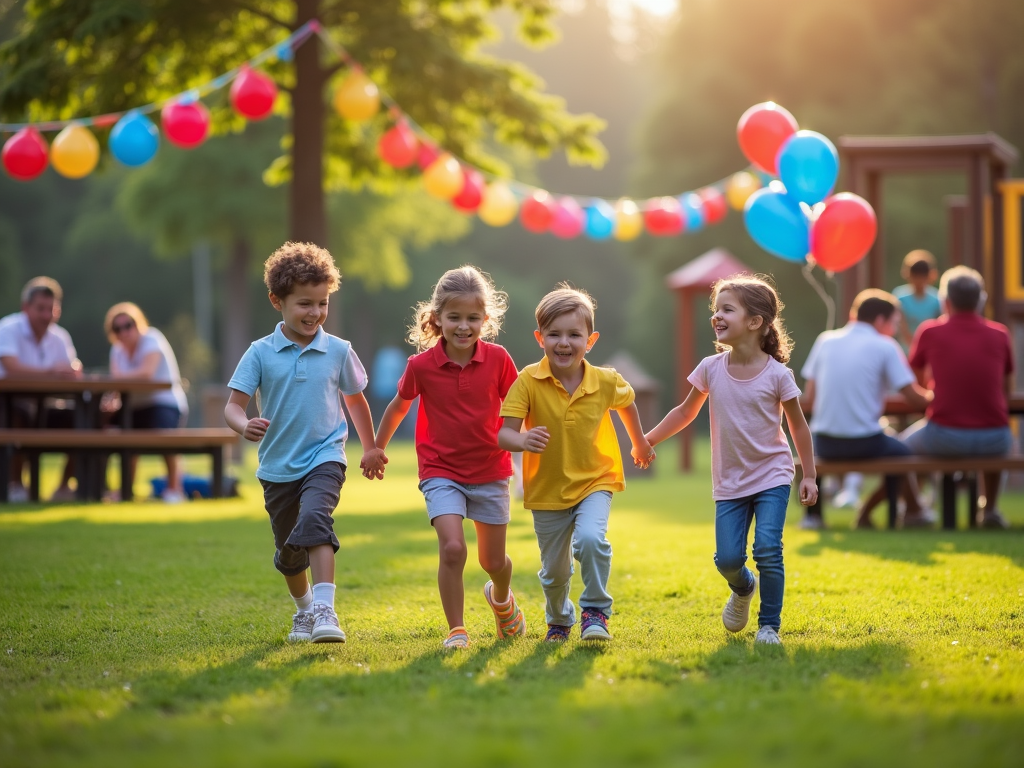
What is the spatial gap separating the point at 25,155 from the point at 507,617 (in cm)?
949

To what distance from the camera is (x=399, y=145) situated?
545 inches

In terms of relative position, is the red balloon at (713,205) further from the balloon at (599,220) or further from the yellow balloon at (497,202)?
the yellow balloon at (497,202)

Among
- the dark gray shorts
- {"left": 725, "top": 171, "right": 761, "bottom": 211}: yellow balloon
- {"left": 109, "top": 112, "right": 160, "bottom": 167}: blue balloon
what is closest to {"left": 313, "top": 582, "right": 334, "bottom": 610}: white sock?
the dark gray shorts

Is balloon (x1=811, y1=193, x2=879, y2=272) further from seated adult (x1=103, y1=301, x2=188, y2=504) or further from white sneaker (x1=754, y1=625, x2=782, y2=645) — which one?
seated adult (x1=103, y1=301, x2=188, y2=504)

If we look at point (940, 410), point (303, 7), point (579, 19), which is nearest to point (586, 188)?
point (579, 19)

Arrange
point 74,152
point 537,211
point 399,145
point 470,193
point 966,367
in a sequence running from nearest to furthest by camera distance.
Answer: point 966,367, point 74,152, point 399,145, point 470,193, point 537,211

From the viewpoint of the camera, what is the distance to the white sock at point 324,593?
4922 mm

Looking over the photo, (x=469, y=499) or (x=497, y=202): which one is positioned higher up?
(x=497, y=202)

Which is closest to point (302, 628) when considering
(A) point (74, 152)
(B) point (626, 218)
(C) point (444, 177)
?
(A) point (74, 152)

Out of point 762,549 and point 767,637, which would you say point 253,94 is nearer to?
point 762,549

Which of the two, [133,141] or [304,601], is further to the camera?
[133,141]

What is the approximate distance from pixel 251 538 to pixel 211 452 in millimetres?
3724

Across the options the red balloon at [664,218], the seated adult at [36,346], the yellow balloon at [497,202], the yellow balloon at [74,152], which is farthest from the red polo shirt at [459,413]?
the red balloon at [664,218]

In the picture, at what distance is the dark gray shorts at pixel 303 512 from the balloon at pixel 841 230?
4706 mm
